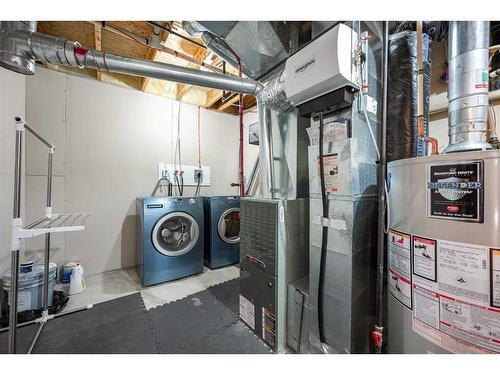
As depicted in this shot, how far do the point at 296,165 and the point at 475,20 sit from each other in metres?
1.02

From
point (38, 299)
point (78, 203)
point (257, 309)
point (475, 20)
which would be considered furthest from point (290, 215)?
point (78, 203)

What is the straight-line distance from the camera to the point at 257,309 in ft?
4.86

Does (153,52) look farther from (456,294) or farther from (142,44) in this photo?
(456,294)

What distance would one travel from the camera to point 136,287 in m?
2.22

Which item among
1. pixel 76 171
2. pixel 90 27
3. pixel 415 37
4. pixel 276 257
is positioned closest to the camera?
pixel 415 37

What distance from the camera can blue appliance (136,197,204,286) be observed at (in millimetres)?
2205

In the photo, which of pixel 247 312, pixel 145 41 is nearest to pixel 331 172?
pixel 247 312

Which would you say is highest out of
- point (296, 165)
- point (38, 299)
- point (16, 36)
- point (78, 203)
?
point (16, 36)

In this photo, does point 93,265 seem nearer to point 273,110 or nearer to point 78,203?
point 78,203

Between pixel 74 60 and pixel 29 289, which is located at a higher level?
pixel 74 60

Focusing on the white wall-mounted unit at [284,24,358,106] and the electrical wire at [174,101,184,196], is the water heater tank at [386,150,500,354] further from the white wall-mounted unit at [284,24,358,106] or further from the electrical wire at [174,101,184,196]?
the electrical wire at [174,101,184,196]

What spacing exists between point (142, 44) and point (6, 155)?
5.75 ft

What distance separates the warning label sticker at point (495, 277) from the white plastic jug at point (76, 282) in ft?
9.78

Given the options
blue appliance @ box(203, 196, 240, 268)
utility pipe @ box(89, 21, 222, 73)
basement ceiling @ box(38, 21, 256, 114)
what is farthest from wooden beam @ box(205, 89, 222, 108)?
blue appliance @ box(203, 196, 240, 268)
